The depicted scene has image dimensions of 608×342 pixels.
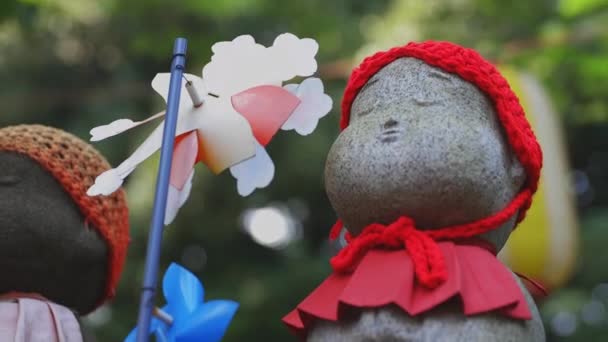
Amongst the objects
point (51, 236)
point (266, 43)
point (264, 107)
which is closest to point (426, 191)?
point (264, 107)

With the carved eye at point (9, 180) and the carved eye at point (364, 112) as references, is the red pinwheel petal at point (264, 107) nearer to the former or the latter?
the carved eye at point (364, 112)

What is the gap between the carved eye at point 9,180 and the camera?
2502 millimetres

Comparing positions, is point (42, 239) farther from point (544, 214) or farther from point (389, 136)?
point (544, 214)

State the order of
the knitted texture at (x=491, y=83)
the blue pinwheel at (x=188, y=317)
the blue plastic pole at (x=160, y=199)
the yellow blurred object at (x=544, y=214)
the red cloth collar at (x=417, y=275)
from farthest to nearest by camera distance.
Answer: the yellow blurred object at (x=544, y=214) < the blue pinwheel at (x=188, y=317) < the knitted texture at (x=491, y=83) < the red cloth collar at (x=417, y=275) < the blue plastic pole at (x=160, y=199)

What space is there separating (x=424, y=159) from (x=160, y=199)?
0.51 metres

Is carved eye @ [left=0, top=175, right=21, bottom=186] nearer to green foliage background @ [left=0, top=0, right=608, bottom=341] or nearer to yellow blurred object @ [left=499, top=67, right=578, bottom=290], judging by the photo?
green foliage background @ [left=0, top=0, right=608, bottom=341]

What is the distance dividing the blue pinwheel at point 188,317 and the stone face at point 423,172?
1.27ft

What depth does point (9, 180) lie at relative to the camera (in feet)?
8.22

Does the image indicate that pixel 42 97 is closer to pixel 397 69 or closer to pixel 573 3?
pixel 573 3

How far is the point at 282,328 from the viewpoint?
6.00 m

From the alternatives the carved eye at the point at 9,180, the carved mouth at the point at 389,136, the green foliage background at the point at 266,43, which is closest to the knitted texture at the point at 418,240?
the carved mouth at the point at 389,136

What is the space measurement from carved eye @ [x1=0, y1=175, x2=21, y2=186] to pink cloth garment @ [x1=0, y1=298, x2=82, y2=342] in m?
0.26

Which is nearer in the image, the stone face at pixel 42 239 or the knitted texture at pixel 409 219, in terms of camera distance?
the knitted texture at pixel 409 219

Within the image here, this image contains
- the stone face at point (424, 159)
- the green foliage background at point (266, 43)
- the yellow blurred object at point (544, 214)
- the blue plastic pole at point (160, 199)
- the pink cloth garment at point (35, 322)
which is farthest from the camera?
the green foliage background at point (266, 43)
